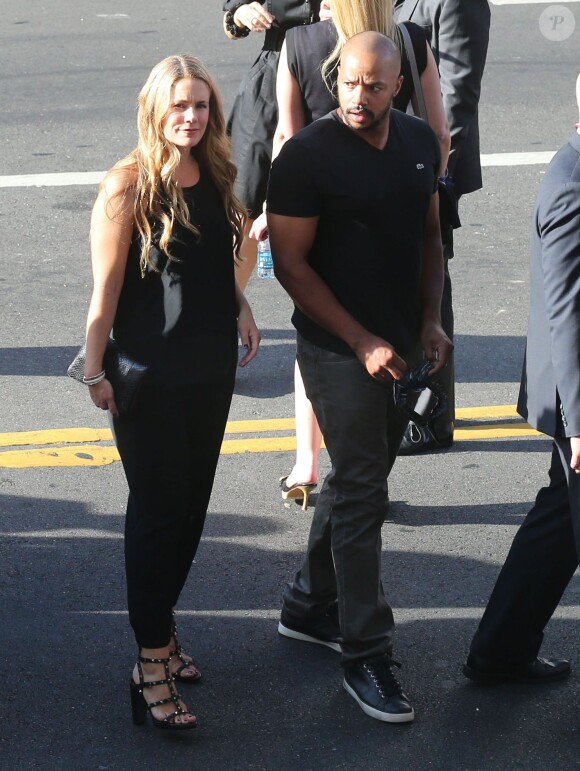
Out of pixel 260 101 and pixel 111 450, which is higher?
pixel 260 101

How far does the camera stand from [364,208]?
11.3 ft

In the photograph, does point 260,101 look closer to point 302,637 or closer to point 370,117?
point 370,117

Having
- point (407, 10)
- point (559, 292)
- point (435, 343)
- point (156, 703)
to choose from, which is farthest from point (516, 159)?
point (156, 703)

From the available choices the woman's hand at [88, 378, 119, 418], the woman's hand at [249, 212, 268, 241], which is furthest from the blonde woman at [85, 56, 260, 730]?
the woman's hand at [249, 212, 268, 241]

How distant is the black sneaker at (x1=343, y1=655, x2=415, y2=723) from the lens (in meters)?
3.62

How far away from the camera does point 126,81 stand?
35.6 feet

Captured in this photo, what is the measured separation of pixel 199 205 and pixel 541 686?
5.89 feet

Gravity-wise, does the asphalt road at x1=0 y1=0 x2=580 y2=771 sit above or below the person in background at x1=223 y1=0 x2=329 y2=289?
below

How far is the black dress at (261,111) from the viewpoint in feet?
17.3

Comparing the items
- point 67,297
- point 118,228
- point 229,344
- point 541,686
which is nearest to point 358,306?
point 229,344

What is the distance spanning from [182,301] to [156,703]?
115 centimetres

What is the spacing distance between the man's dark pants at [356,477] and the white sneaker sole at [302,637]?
0.98 feet

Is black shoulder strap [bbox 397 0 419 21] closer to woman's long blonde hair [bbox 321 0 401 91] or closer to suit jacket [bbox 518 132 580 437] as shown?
woman's long blonde hair [bbox 321 0 401 91]

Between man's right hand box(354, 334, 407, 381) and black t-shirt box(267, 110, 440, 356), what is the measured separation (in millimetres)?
78
